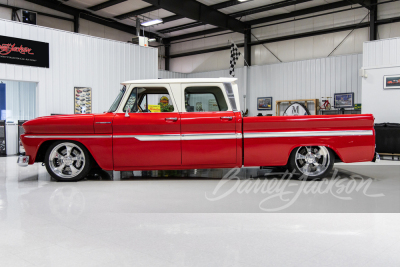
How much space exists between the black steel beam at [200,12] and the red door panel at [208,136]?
26.3 feet

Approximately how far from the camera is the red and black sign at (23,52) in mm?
9125

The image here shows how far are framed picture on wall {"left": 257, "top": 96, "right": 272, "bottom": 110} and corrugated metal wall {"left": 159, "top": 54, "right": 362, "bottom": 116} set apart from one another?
0.19 meters

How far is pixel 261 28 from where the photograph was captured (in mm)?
16203

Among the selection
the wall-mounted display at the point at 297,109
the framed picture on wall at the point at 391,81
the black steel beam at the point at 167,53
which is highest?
the black steel beam at the point at 167,53

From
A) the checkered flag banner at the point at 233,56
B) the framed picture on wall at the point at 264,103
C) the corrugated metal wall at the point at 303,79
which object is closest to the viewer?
the corrugated metal wall at the point at 303,79

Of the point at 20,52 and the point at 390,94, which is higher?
the point at 20,52

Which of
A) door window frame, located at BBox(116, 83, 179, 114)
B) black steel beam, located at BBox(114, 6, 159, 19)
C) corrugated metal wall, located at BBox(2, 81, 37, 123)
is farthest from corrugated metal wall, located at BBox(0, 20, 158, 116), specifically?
door window frame, located at BBox(116, 83, 179, 114)

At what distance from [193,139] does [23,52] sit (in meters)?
7.17

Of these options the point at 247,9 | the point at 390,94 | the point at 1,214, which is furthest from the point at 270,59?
the point at 1,214

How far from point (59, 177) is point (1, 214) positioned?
177cm

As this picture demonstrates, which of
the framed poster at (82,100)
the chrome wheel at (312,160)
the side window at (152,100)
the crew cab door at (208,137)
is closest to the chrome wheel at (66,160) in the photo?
the side window at (152,100)

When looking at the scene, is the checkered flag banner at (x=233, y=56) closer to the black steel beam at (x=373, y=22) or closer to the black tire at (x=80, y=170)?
the black steel beam at (x=373, y=22)

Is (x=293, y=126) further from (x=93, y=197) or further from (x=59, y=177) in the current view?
(x=59, y=177)

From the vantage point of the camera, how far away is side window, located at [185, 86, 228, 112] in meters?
5.05
